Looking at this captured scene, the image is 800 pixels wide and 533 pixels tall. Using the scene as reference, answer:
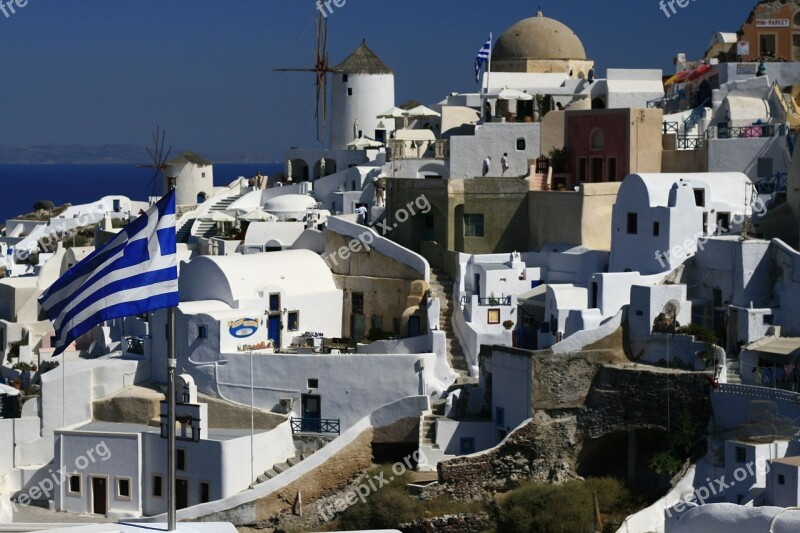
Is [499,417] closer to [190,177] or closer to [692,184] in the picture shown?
[692,184]

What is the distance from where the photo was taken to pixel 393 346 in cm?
3903

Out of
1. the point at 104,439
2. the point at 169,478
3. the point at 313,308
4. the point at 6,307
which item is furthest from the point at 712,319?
the point at 6,307

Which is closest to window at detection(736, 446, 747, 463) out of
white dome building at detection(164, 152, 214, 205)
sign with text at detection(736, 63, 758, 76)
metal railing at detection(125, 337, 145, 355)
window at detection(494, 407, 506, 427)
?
window at detection(494, 407, 506, 427)

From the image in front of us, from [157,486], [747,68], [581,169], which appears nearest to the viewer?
[157,486]

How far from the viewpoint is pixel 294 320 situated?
40500 mm

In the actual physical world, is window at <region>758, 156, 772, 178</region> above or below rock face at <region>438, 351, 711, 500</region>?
above

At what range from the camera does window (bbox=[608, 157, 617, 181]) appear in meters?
42.8

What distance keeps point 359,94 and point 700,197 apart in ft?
77.3

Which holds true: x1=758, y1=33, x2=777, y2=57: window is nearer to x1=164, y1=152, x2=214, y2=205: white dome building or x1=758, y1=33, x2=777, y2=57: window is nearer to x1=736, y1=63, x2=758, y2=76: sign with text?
x1=736, y1=63, x2=758, y2=76: sign with text

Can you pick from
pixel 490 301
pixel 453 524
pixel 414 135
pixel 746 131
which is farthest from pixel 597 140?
pixel 453 524

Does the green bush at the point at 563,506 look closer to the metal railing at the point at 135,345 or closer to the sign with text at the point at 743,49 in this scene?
the metal railing at the point at 135,345

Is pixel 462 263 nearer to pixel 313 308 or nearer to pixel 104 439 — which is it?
pixel 313 308

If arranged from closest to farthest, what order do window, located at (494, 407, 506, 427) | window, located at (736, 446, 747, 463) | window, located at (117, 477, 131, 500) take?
window, located at (736, 446, 747, 463) < window, located at (494, 407, 506, 427) < window, located at (117, 477, 131, 500)

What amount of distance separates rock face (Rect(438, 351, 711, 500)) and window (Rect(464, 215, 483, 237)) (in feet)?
32.0
